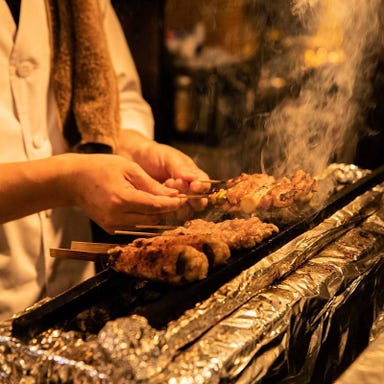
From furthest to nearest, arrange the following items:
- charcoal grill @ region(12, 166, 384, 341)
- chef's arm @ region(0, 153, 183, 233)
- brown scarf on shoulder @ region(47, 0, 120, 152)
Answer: brown scarf on shoulder @ region(47, 0, 120, 152) < chef's arm @ region(0, 153, 183, 233) < charcoal grill @ region(12, 166, 384, 341)

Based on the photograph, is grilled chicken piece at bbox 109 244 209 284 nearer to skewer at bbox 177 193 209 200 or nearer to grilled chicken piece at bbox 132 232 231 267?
grilled chicken piece at bbox 132 232 231 267

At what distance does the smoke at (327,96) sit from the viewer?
2.11 m

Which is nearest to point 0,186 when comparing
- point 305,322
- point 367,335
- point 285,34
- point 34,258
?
point 34,258

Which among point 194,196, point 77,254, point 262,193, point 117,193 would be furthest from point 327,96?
point 77,254

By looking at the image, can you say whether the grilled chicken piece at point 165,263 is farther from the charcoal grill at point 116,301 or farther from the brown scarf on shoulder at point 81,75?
the brown scarf on shoulder at point 81,75

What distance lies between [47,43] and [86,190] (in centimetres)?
70

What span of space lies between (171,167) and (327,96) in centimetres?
75

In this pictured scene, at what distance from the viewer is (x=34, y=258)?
196 cm

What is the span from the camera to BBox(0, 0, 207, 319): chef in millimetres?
1668

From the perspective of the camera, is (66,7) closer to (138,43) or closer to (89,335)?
(89,335)

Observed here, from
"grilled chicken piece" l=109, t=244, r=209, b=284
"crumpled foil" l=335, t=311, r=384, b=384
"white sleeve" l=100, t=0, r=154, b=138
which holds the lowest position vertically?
"crumpled foil" l=335, t=311, r=384, b=384

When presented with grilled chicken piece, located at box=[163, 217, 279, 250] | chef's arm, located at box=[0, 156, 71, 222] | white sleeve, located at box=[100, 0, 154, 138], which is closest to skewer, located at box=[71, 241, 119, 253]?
grilled chicken piece, located at box=[163, 217, 279, 250]

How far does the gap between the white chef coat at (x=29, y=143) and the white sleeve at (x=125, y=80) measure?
1.24 feet

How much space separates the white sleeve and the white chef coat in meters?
0.38
